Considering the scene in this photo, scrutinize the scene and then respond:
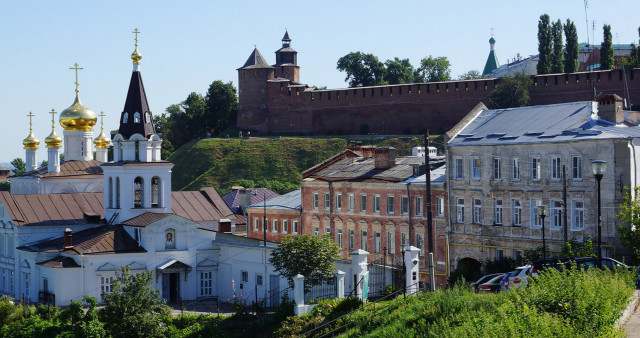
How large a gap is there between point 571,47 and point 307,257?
1748 inches

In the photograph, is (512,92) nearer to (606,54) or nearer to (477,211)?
(606,54)

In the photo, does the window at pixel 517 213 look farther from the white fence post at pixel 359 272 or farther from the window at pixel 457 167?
the white fence post at pixel 359 272

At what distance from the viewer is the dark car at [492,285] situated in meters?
23.0

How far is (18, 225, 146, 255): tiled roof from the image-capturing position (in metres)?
37.0

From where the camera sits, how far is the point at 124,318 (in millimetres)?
29453

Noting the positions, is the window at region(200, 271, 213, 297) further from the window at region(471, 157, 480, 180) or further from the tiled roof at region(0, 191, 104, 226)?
the window at region(471, 157, 480, 180)

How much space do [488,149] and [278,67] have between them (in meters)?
57.4

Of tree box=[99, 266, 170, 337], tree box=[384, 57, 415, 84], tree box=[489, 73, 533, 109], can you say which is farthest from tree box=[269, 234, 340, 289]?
tree box=[384, 57, 415, 84]

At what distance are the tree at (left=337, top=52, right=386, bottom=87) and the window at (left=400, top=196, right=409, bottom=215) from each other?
5732 centimetres

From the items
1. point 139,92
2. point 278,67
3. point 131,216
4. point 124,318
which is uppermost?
point 278,67

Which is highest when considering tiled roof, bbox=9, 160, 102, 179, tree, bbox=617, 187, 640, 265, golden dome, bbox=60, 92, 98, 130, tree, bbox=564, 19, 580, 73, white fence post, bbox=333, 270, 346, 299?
tree, bbox=564, 19, 580, 73

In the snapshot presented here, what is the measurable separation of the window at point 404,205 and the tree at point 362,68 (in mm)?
57321

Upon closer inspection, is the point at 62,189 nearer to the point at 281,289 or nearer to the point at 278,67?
the point at 281,289

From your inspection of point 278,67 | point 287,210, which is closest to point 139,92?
point 287,210
